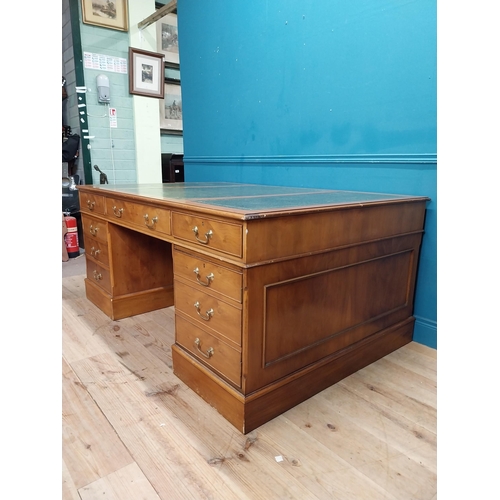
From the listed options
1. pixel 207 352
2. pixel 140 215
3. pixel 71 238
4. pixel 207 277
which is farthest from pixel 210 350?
pixel 71 238

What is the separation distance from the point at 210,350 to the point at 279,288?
0.36 metres

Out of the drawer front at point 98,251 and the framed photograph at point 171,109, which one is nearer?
the drawer front at point 98,251

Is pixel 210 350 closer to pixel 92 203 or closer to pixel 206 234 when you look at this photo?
pixel 206 234

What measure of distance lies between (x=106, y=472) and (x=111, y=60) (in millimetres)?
4240

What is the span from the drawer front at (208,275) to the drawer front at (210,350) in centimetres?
18

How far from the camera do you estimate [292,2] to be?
226 cm

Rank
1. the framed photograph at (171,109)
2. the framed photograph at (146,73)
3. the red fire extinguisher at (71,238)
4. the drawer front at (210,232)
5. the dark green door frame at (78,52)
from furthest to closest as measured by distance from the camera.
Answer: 1. the framed photograph at (171,109)
2. the framed photograph at (146,73)
3. the dark green door frame at (78,52)
4. the red fire extinguisher at (71,238)
5. the drawer front at (210,232)

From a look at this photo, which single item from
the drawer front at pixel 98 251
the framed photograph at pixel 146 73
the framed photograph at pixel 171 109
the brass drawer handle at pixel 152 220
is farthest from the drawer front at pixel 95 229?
the framed photograph at pixel 171 109

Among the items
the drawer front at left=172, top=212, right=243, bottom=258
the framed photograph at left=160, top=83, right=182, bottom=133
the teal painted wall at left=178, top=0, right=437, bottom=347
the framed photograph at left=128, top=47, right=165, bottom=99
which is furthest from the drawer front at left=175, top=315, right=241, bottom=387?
the framed photograph at left=160, top=83, right=182, bottom=133

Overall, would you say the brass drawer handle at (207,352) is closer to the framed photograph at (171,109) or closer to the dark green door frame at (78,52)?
the dark green door frame at (78,52)

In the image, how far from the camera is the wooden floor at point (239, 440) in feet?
3.63

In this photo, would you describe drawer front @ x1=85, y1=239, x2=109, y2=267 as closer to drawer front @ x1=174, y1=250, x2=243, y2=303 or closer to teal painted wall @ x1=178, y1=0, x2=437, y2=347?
drawer front @ x1=174, y1=250, x2=243, y2=303

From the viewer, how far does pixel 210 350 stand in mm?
1454
